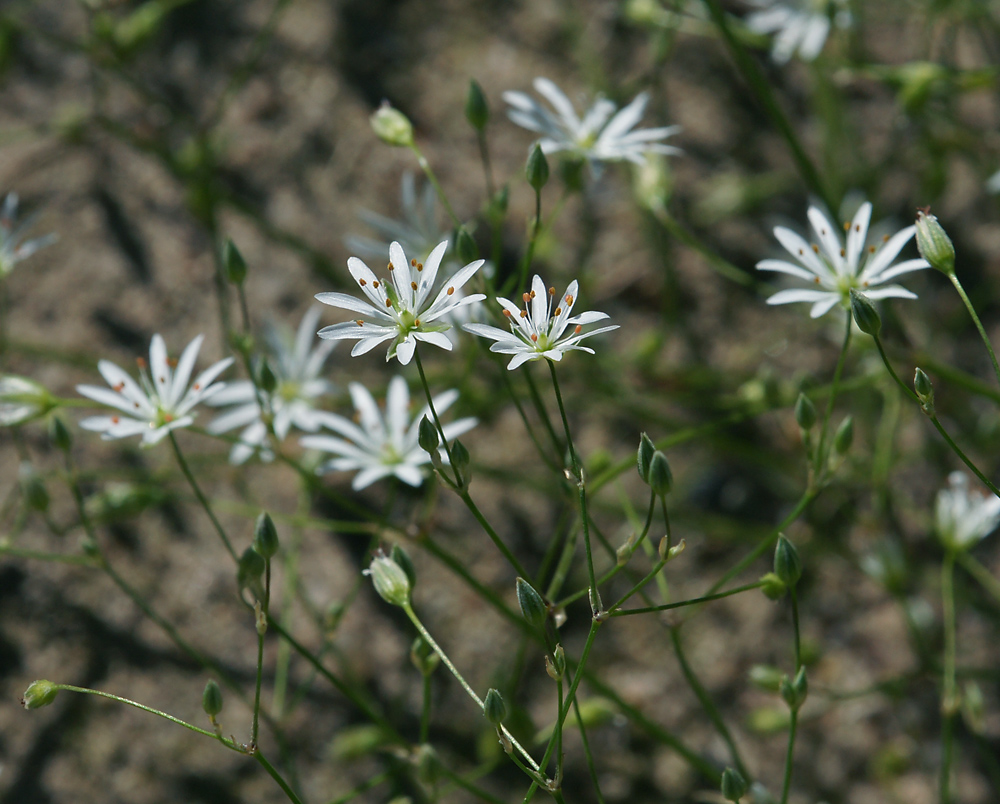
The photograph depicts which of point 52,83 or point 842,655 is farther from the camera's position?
point 52,83

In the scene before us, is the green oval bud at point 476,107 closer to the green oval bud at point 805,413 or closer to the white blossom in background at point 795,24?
the green oval bud at point 805,413

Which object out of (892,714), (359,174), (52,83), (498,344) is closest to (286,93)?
(359,174)

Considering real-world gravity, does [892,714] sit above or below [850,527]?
below

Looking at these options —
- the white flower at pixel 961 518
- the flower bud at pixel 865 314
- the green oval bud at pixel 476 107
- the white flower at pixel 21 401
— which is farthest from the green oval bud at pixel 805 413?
the white flower at pixel 21 401

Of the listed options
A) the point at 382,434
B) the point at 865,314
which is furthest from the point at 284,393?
the point at 865,314

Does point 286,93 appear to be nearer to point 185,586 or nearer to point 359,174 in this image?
point 359,174

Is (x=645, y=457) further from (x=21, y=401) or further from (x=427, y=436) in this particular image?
(x=21, y=401)
